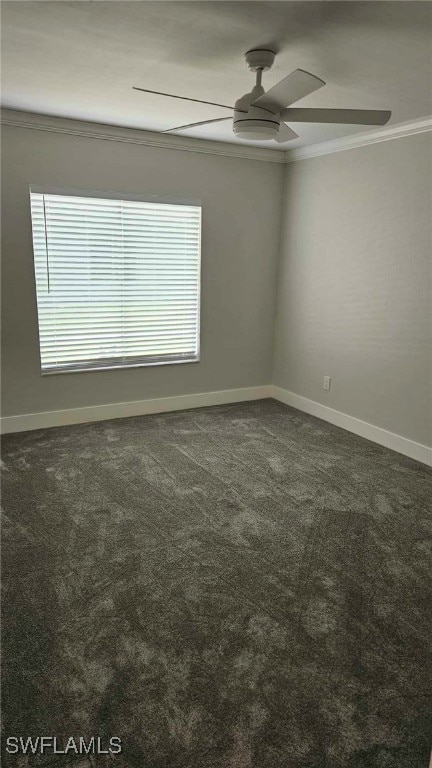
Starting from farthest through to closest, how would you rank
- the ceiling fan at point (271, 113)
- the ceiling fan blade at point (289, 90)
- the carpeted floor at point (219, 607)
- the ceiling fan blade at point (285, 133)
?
the ceiling fan blade at point (285, 133), the ceiling fan at point (271, 113), the ceiling fan blade at point (289, 90), the carpeted floor at point (219, 607)

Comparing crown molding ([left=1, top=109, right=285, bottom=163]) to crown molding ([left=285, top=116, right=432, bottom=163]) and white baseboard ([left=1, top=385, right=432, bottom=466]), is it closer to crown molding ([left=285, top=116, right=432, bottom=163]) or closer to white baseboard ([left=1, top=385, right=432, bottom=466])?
crown molding ([left=285, top=116, right=432, bottom=163])

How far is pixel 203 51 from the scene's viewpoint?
7.14 ft

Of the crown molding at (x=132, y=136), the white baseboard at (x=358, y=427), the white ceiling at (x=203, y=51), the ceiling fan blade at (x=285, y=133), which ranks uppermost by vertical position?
the crown molding at (x=132, y=136)

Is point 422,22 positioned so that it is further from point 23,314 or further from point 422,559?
point 23,314

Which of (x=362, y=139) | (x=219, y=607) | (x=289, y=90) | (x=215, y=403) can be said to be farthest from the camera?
(x=215, y=403)

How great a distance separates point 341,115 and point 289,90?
32 cm

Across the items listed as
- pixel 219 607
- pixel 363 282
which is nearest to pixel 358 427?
pixel 363 282

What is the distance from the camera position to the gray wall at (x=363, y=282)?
3441 mm

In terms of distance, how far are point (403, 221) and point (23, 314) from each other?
3003mm

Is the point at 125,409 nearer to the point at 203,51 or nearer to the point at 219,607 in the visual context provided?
the point at 219,607

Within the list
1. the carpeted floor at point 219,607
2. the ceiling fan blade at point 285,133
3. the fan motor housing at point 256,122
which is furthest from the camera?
the ceiling fan blade at point 285,133

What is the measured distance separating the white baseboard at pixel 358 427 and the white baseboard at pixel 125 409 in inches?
13.4

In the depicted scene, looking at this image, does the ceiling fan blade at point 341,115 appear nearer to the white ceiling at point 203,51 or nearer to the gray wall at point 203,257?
the white ceiling at point 203,51

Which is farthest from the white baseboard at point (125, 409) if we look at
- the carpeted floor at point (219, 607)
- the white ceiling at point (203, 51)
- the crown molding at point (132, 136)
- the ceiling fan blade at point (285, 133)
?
the ceiling fan blade at point (285, 133)
